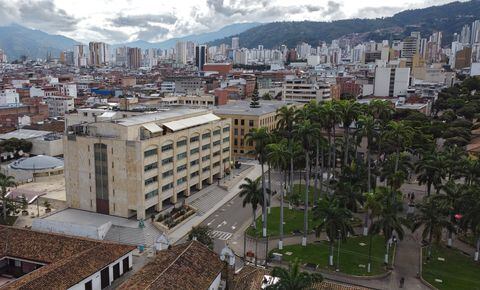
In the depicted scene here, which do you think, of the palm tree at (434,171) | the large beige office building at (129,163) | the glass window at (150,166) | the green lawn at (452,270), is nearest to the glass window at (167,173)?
the large beige office building at (129,163)

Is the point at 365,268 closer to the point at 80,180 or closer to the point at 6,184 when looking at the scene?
the point at 80,180

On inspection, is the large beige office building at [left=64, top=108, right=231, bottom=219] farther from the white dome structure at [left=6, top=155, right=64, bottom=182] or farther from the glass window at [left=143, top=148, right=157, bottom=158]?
the white dome structure at [left=6, top=155, right=64, bottom=182]

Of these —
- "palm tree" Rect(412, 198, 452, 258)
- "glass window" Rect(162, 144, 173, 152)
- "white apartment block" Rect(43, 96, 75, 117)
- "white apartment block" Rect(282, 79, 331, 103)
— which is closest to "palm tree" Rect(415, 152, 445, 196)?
"palm tree" Rect(412, 198, 452, 258)

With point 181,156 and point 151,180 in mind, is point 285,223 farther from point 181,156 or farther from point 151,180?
point 151,180

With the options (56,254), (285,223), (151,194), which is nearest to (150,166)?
(151,194)

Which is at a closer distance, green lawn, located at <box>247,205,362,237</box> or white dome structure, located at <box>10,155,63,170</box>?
green lawn, located at <box>247,205,362,237</box>

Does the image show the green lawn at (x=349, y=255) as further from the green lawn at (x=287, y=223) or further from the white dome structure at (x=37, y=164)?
the white dome structure at (x=37, y=164)
